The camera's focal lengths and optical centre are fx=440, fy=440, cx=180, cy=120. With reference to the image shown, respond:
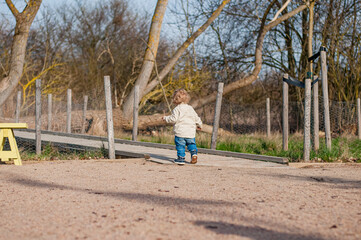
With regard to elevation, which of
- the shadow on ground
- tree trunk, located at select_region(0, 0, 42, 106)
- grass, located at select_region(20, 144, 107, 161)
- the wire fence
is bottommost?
the shadow on ground

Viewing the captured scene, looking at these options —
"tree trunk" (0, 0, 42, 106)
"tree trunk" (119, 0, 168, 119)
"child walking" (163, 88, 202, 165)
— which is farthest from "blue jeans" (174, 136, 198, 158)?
"tree trunk" (0, 0, 42, 106)

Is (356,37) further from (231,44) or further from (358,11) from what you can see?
(231,44)

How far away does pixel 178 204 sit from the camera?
4215 mm

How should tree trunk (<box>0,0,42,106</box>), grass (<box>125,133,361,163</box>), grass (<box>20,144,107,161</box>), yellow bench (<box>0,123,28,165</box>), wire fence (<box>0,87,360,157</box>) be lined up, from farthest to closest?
wire fence (<box>0,87,360,157</box>) < tree trunk (<box>0,0,42,106</box>) < grass (<box>20,144,107,161</box>) < grass (<box>125,133,361,163</box>) < yellow bench (<box>0,123,28,165</box>)

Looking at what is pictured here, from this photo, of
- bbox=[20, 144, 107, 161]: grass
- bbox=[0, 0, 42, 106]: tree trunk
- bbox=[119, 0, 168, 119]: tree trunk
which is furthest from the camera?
bbox=[119, 0, 168, 119]: tree trunk

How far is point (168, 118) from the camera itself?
7.58 meters

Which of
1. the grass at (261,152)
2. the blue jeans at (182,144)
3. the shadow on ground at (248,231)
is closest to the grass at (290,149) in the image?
the grass at (261,152)

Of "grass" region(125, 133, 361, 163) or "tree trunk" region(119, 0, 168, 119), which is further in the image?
"tree trunk" region(119, 0, 168, 119)

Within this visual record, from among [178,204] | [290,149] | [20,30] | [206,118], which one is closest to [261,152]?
[290,149]

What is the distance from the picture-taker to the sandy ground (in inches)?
130

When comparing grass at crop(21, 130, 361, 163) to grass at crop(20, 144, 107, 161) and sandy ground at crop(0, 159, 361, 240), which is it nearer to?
grass at crop(20, 144, 107, 161)

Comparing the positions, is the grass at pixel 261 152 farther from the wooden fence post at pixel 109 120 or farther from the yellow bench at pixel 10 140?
the yellow bench at pixel 10 140

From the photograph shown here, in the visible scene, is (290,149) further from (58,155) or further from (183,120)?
(58,155)

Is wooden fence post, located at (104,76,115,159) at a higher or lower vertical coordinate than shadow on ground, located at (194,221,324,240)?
higher
